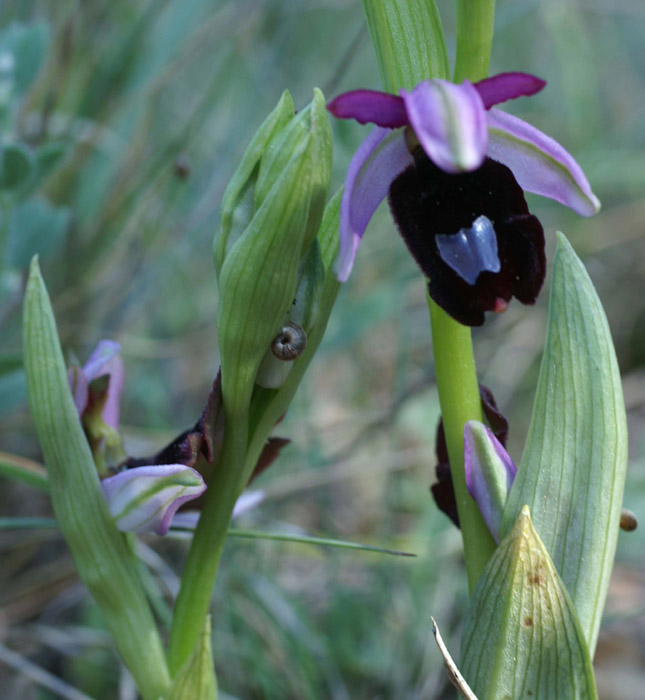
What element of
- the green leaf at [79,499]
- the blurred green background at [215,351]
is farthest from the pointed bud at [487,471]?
the blurred green background at [215,351]

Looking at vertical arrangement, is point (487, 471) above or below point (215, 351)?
above

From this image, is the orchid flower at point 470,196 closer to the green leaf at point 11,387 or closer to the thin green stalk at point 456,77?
the thin green stalk at point 456,77

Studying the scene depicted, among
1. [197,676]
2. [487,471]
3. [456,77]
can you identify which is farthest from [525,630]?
[456,77]

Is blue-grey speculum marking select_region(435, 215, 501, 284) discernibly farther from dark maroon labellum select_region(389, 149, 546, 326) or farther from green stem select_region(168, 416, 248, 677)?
green stem select_region(168, 416, 248, 677)

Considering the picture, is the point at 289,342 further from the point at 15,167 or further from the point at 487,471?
the point at 15,167

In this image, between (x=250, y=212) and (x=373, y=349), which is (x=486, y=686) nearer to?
(x=250, y=212)

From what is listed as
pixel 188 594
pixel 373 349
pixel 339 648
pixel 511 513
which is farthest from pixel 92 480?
pixel 373 349
